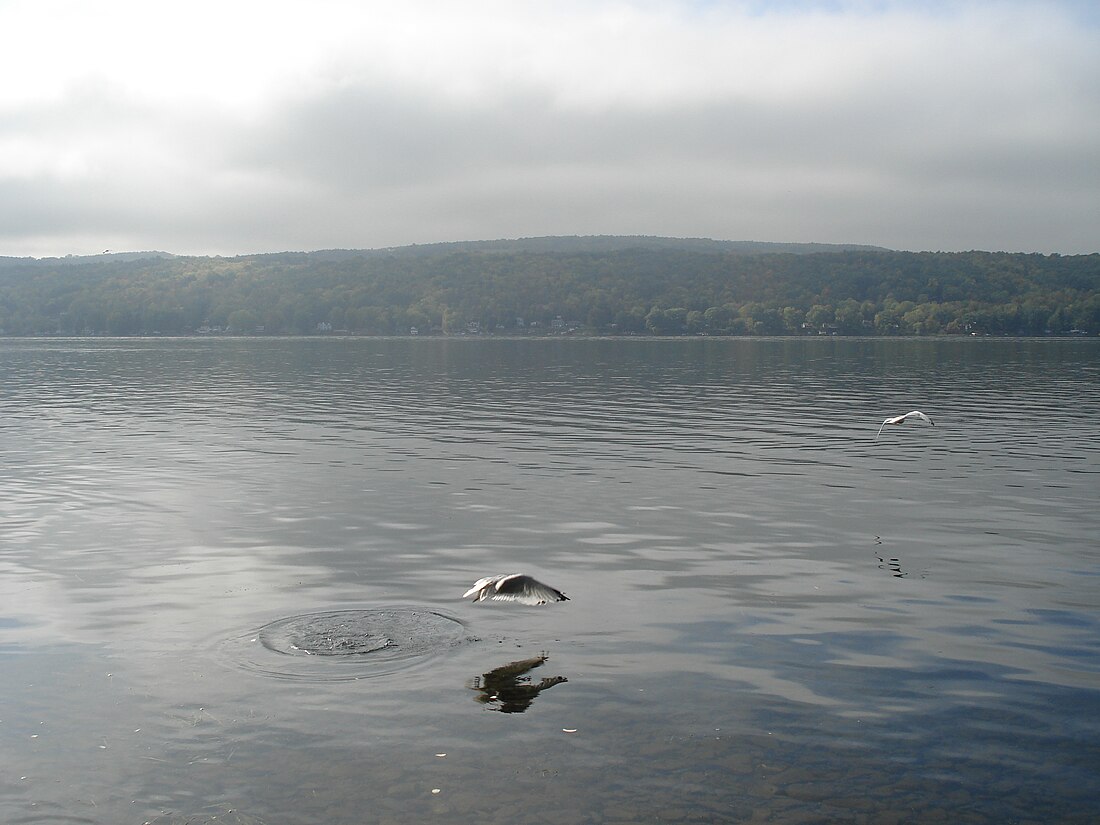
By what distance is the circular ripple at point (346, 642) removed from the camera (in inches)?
658

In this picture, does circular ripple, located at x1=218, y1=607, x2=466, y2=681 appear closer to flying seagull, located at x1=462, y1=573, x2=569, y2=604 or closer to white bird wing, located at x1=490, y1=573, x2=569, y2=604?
flying seagull, located at x1=462, y1=573, x2=569, y2=604

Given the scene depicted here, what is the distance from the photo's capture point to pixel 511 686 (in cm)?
1598

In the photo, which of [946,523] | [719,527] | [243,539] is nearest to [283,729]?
[243,539]

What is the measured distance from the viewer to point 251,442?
1848 inches

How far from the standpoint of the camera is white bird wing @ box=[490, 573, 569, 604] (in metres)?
16.8

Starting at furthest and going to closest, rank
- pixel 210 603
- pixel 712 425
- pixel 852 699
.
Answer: pixel 712 425
pixel 210 603
pixel 852 699

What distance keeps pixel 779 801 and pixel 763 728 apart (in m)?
1.98

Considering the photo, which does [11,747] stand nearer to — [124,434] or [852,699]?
[852,699]

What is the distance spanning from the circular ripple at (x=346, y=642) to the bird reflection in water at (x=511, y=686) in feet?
4.64

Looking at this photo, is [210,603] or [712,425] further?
[712,425]

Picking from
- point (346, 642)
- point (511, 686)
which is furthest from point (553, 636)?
point (346, 642)

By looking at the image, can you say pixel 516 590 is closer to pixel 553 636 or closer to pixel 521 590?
pixel 521 590

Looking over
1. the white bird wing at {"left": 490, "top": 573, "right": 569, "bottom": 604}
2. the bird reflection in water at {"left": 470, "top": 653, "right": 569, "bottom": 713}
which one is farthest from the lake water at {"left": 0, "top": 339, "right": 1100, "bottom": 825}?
the white bird wing at {"left": 490, "top": 573, "right": 569, "bottom": 604}

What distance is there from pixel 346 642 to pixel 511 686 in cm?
342
